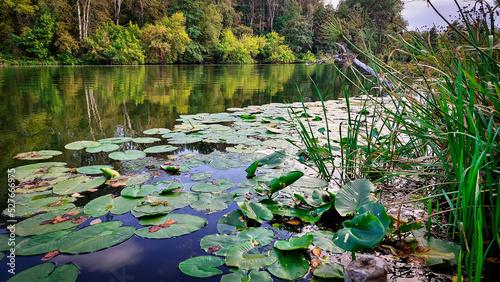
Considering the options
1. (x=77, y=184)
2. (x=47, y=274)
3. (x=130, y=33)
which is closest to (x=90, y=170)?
(x=77, y=184)

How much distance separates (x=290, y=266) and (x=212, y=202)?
1.81 feet

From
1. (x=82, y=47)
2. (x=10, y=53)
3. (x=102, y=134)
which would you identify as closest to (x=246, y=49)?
(x=82, y=47)

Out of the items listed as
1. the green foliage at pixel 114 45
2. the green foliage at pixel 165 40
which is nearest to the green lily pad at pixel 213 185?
the green foliage at pixel 114 45

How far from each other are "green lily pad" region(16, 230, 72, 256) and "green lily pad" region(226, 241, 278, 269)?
1.95 feet

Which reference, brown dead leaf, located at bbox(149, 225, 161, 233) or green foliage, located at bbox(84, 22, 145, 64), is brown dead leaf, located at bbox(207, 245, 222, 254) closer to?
brown dead leaf, located at bbox(149, 225, 161, 233)

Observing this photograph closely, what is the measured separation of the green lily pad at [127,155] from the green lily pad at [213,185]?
2.14 ft

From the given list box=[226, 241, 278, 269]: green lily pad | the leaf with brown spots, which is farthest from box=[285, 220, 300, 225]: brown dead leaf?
the leaf with brown spots

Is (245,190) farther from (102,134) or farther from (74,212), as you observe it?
(102,134)

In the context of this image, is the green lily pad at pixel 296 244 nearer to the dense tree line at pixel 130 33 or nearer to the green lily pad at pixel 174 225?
the green lily pad at pixel 174 225

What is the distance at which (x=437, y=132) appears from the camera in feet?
3.37

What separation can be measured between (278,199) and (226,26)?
24828 millimetres

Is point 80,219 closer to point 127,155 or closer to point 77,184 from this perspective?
point 77,184

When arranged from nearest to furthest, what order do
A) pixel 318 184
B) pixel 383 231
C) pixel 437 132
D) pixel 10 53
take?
pixel 383 231, pixel 437 132, pixel 318 184, pixel 10 53

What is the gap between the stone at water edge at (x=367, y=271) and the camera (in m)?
0.77
